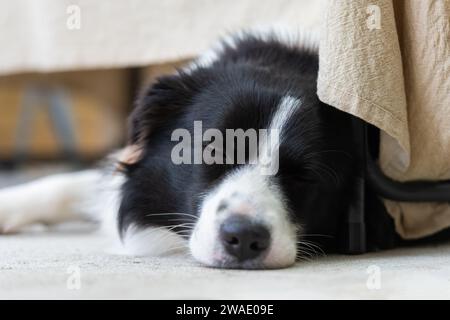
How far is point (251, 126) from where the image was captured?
1.72 metres

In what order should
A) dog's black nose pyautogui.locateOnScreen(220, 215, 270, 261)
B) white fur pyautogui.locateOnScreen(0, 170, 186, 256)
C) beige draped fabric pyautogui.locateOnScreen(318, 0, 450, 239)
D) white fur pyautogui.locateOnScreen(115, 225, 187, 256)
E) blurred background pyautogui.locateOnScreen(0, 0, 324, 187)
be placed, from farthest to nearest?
blurred background pyautogui.locateOnScreen(0, 0, 324, 187)
white fur pyautogui.locateOnScreen(0, 170, 186, 256)
white fur pyautogui.locateOnScreen(115, 225, 187, 256)
beige draped fabric pyautogui.locateOnScreen(318, 0, 450, 239)
dog's black nose pyautogui.locateOnScreen(220, 215, 270, 261)

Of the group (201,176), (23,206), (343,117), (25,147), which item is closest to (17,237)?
(23,206)

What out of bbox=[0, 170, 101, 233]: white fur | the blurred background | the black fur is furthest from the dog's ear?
bbox=[0, 170, 101, 233]: white fur

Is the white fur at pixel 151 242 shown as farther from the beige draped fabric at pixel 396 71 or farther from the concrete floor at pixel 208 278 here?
the beige draped fabric at pixel 396 71

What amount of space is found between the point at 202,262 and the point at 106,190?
764mm

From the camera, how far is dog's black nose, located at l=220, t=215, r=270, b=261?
5.08ft

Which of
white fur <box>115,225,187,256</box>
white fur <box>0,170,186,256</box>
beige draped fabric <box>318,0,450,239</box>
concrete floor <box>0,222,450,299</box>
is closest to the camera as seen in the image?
concrete floor <box>0,222,450,299</box>

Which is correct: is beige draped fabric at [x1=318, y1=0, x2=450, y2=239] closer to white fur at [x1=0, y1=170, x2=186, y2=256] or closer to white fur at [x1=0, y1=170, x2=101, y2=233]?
white fur at [x1=0, y1=170, x2=186, y2=256]

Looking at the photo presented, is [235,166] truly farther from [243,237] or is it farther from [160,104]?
[160,104]

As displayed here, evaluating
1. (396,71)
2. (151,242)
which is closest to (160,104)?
(151,242)

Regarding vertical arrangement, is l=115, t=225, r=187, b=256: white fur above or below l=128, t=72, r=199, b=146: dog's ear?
below

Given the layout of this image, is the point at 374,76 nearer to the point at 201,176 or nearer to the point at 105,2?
the point at 201,176

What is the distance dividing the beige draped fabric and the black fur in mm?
117

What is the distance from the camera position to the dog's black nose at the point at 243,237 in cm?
155
